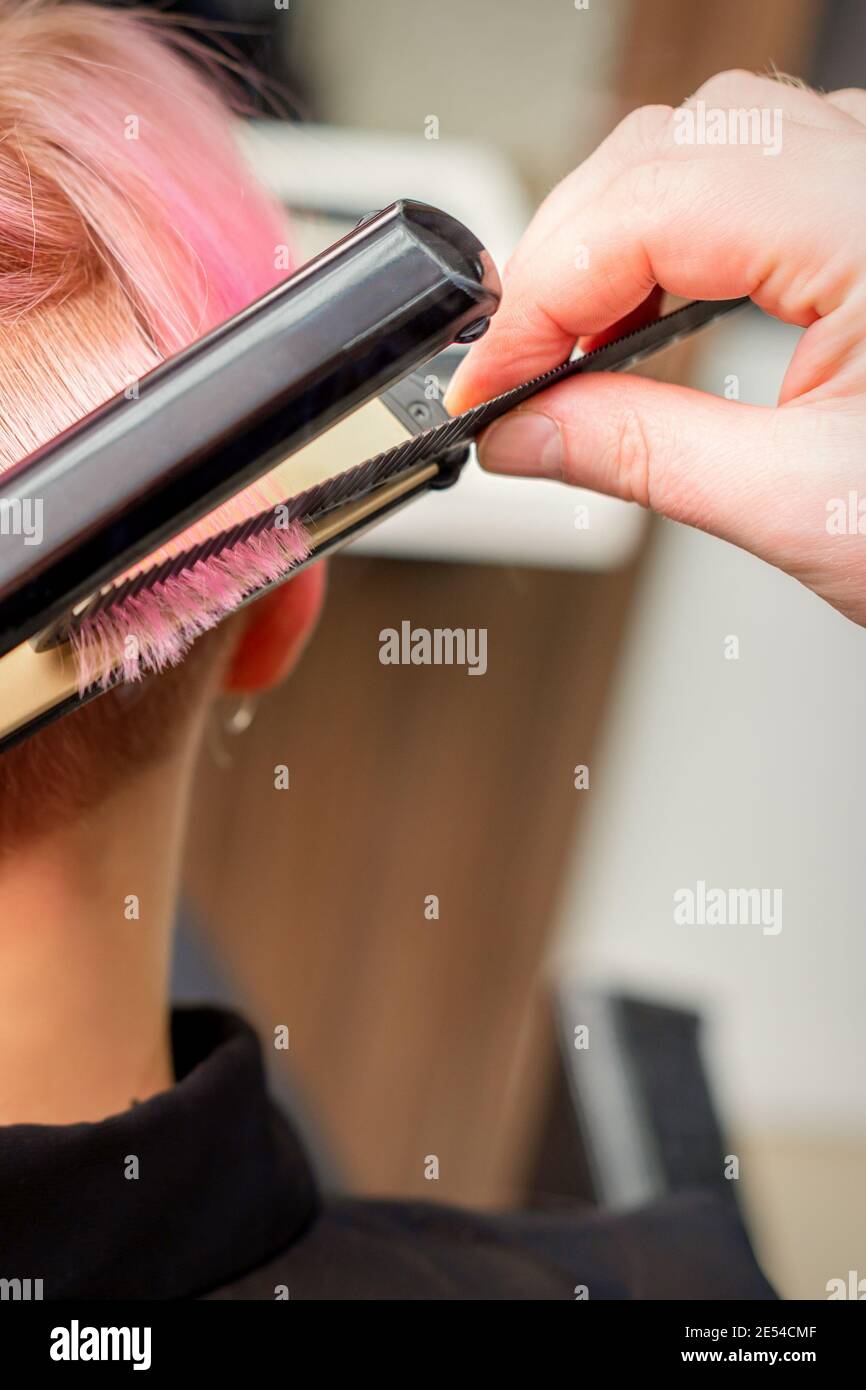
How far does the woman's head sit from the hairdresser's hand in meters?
0.10

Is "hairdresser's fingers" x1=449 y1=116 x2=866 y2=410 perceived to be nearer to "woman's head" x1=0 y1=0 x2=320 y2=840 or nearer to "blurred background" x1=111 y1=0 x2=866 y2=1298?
"woman's head" x1=0 y1=0 x2=320 y2=840

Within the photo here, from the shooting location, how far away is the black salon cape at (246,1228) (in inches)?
16.6

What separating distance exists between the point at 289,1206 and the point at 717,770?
902 millimetres

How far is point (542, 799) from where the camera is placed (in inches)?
56.6

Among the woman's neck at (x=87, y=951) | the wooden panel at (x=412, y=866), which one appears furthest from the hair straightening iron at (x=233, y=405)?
the wooden panel at (x=412, y=866)

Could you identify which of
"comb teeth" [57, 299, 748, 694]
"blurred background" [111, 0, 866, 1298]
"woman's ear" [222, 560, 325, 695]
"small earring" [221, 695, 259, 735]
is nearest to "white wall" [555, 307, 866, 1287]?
"blurred background" [111, 0, 866, 1298]

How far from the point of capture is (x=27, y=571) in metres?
0.28

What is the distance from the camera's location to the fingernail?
15.1 inches

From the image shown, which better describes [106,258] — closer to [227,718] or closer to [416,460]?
[416,460]

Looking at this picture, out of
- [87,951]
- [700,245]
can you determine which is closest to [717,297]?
[700,245]

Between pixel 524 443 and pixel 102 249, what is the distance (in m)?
0.15

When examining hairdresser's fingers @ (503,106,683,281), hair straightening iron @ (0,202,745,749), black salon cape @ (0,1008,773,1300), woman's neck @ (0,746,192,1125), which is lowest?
black salon cape @ (0,1008,773,1300)
